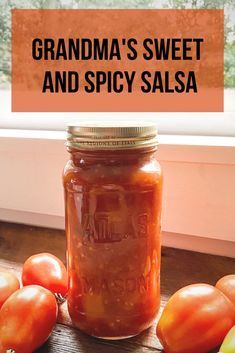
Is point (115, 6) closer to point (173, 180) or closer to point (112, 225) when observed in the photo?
point (173, 180)

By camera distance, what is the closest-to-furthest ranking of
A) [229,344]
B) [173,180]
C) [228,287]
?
[229,344] < [228,287] < [173,180]

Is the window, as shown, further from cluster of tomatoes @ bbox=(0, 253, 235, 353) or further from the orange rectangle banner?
cluster of tomatoes @ bbox=(0, 253, 235, 353)

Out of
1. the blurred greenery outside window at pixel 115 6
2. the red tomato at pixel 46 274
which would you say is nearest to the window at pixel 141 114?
the blurred greenery outside window at pixel 115 6

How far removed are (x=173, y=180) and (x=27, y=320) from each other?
334 millimetres

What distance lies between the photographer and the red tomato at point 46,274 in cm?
57

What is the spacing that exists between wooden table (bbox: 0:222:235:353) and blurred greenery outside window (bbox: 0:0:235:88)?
295mm

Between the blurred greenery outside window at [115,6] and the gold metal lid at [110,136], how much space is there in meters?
0.33

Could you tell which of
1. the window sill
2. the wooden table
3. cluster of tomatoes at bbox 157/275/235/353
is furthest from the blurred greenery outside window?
cluster of tomatoes at bbox 157/275/235/353

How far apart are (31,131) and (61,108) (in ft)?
0.24

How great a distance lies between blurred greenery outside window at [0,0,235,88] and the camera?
716 millimetres

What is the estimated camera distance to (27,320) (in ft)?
1.51

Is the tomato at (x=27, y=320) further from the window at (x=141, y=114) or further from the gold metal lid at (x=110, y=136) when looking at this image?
the window at (x=141, y=114)

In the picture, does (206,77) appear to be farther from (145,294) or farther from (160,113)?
(145,294)

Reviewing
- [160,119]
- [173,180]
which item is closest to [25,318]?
[173,180]
